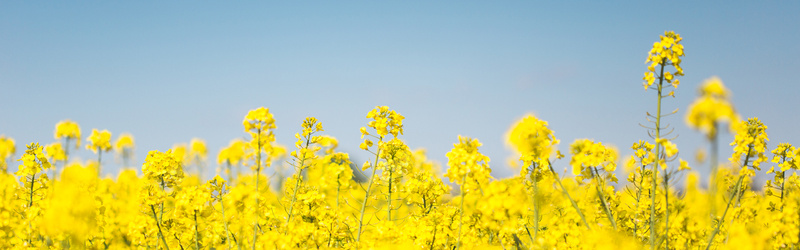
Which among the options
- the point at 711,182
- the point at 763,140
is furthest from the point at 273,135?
the point at 763,140

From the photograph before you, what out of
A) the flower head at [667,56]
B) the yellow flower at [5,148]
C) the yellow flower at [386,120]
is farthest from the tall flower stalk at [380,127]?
the yellow flower at [5,148]

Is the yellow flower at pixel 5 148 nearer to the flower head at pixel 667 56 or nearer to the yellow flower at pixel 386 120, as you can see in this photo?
the yellow flower at pixel 386 120

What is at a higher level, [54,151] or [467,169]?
[54,151]

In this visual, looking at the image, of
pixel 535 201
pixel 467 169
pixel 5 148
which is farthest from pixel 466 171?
pixel 5 148

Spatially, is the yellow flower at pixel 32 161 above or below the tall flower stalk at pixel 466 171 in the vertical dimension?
above

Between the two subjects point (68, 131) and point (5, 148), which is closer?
point (68, 131)

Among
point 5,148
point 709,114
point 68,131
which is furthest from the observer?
point 5,148

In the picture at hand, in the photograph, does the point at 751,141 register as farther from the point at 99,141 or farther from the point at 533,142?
the point at 99,141

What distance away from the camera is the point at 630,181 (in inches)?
225

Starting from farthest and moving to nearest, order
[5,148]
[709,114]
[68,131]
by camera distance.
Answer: [5,148]
[68,131]
[709,114]

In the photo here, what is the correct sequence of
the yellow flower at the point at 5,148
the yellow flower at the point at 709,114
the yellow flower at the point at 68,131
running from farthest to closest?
1. the yellow flower at the point at 5,148
2. the yellow flower at the point at 68,131
3. the yellow flower at the point at 709,114

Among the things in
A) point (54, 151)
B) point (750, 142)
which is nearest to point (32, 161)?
point (54, 151)

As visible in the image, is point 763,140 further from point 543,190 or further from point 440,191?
point 440,191

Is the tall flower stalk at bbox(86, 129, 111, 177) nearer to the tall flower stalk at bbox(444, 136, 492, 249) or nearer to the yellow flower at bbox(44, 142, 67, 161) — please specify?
the yellow flower at bbox(44, 142, 67, 161)
